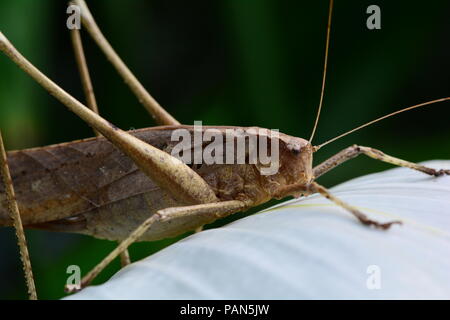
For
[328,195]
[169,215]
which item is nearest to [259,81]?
[169,215]

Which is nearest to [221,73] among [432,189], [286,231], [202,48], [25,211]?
[202,48]

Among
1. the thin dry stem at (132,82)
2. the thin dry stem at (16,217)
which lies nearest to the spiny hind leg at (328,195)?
the thin dry stem at (132,82)

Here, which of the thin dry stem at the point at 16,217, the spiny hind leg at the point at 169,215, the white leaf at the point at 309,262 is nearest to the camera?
the white leaf at the point at 309,262

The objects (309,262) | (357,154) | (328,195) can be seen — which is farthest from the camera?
(357,154)

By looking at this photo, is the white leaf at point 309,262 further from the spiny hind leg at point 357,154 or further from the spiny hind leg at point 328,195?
the spiny hind leg at point 357,154

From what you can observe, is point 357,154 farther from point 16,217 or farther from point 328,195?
point 16,217

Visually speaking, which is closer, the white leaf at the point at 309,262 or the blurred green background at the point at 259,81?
the white leaf at the point at 309,262
